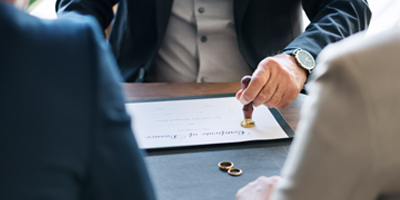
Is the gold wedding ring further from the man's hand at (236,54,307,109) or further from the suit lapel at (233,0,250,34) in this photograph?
the suit lapel at (233,0,250,34)

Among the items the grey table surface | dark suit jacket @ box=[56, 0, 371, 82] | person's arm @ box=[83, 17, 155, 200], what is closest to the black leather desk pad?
the grey table surface

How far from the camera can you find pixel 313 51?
0.94 meters

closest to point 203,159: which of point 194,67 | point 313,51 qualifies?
point 313,51

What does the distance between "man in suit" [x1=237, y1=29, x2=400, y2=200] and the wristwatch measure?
640 mm

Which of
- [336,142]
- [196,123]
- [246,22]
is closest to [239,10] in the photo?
[246,22]

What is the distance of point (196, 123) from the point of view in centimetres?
78

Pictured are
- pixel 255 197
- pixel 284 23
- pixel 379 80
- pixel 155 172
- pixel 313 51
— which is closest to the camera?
pixel 379 80

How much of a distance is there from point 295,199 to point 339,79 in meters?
0.11

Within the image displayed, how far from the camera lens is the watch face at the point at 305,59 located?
91 centimetres

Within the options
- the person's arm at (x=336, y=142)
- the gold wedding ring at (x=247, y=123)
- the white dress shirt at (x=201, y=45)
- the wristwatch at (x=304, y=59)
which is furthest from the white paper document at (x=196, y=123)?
the person's arm at (x=336, y=142)

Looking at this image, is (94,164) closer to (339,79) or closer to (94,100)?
(94,100)

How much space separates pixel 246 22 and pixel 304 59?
310mm

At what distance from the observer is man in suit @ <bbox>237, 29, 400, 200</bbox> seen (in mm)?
257

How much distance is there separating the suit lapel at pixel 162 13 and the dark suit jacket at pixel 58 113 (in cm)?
88
